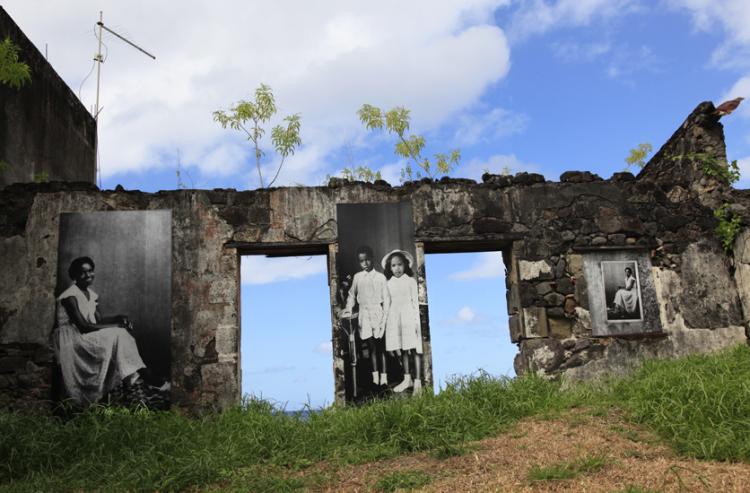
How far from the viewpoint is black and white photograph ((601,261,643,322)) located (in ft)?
26.0

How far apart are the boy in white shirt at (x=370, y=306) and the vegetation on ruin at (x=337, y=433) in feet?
2.69

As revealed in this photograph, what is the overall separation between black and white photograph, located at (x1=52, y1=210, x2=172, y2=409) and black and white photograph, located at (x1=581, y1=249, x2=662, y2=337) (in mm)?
4671

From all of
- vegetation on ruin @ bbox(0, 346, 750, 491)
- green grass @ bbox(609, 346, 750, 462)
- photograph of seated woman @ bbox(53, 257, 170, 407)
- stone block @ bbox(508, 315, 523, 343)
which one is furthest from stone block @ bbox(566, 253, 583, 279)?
photograph of seated woman @ bbox(53, 257, 170, 407)

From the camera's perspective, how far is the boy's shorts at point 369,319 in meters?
7.62

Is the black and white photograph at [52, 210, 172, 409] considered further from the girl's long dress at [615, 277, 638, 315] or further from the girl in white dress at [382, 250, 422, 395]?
the girl's long dress at [615, 277, 638, 315]

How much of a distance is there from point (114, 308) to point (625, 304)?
559 centimetres

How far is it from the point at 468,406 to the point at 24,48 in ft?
23.7

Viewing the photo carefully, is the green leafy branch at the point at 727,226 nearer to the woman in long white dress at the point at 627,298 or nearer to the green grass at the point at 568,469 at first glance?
the woman in long white dress at the point at 627,298

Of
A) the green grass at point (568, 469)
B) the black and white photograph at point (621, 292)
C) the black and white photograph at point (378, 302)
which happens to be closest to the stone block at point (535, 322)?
the black and white photograph at point (621, 292)

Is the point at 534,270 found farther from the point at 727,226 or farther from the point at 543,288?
the point at 727,226

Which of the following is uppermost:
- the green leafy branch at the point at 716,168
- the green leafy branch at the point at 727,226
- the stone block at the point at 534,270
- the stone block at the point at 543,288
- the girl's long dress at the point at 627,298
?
the green leafy branch at the point at 716,168

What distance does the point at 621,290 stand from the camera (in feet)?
26.2

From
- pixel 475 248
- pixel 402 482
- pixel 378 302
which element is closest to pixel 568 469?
pixel 402 482

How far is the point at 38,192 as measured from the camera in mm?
7777
